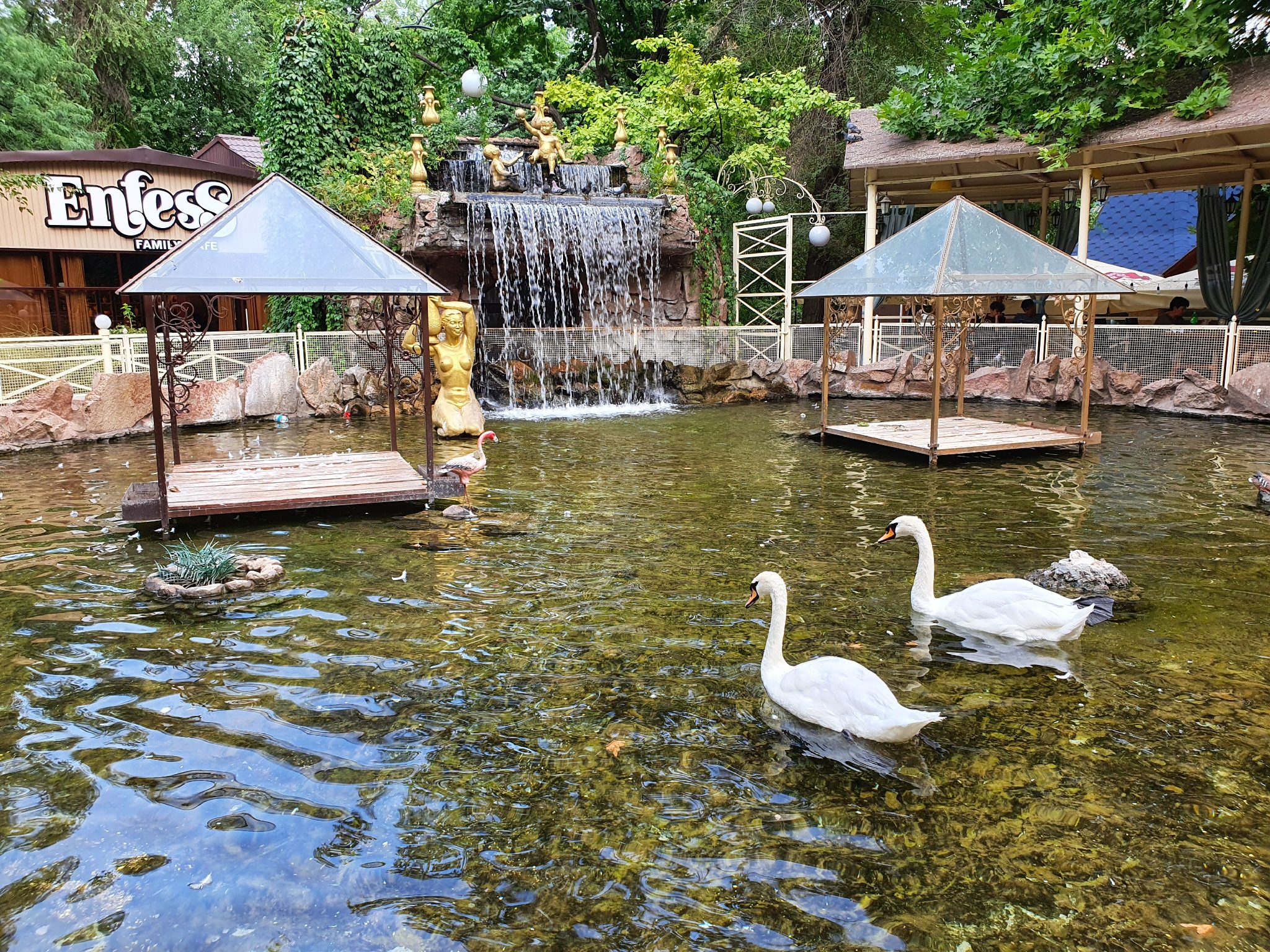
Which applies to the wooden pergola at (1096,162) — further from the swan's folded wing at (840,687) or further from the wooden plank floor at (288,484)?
the swan's folded wing at (840,687)

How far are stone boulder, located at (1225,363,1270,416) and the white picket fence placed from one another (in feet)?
1.63

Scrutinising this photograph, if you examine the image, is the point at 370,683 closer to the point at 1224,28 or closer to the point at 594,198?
the point at 594,198

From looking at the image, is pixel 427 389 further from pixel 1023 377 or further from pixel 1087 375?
pixel 1023 377

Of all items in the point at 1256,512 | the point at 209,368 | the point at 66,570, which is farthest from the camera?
the point at 209,368

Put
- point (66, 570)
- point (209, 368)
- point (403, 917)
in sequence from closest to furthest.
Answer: point (403, 917) < point (66, 570) < point (209, 368)

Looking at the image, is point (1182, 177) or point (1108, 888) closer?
point (1108, 888)

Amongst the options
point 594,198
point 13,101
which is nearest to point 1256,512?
point 594,198

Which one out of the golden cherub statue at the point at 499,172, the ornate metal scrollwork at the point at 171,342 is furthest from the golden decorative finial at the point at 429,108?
the ornate metal scrollwork at the point at 171,342

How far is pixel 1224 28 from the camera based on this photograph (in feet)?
49.8

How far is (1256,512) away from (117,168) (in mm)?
23478

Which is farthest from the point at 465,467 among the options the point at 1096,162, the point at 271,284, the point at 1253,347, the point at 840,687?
the point at 1096,162

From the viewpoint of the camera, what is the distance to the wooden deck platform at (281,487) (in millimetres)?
7883

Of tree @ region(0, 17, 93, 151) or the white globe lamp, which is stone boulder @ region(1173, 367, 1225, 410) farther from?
tree @ region(0, 17, 93, 151)

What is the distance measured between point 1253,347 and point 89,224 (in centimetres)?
2412
